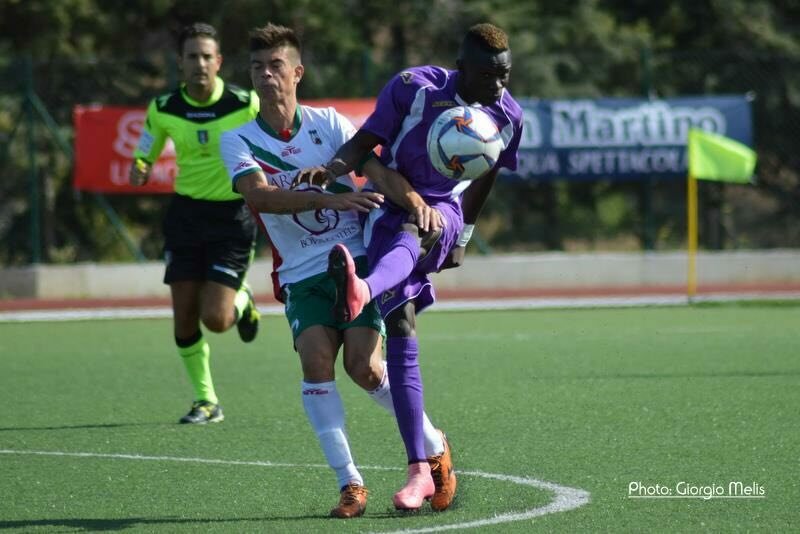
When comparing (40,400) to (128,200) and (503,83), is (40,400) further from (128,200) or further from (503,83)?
(128,200)

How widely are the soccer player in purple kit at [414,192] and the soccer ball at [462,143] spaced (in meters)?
0.12

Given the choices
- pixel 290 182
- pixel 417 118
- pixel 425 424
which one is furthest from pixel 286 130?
pixel 425 424

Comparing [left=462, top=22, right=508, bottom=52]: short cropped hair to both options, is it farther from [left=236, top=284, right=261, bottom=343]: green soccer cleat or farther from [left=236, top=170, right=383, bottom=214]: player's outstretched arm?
[left=236, top=284, right=261, bottom=343]: green soccer cleat

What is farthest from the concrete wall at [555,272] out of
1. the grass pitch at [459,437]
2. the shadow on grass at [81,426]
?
the shadow on grass at [81,426]

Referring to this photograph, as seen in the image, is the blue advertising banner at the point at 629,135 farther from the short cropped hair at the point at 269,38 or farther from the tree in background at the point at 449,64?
the short cropped hair at the point at 269,38

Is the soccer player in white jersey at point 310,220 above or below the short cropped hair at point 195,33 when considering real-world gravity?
below

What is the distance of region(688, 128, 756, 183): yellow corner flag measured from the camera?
17.5 metres

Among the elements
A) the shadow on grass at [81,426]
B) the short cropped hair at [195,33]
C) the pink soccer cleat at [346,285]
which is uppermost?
the short cropped hair at [195,33]

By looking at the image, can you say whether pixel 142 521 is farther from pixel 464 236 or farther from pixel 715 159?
pixel 715 159

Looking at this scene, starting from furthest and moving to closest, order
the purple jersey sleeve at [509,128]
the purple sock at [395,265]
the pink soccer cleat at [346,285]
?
the purple jersey sleeve at [509,128]
the purple sock at [395,265]
the pink soccer cleat at [346,285]

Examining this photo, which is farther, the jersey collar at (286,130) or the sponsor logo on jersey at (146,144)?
the sponsor logo on jersey at (146,144)

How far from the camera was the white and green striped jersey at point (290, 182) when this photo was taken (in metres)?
5.98

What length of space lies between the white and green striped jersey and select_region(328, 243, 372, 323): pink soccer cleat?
66cm

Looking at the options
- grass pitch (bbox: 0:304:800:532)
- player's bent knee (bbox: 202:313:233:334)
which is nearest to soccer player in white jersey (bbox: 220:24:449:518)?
grass pitch (bbox: 0:304:800:532)
